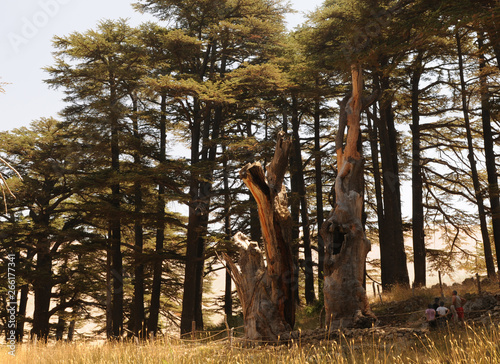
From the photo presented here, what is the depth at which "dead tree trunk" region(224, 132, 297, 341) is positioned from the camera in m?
11.9

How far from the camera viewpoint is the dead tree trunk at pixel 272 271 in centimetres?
1188

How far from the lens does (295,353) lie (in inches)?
237

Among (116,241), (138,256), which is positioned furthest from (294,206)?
(116,241)

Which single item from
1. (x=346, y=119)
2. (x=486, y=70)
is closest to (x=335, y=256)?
(x=346, y=119)

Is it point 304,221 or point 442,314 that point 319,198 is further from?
point 442,314

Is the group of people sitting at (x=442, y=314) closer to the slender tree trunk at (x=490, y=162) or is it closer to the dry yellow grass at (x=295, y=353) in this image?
the dry yellow grass at (x=295, y=353)

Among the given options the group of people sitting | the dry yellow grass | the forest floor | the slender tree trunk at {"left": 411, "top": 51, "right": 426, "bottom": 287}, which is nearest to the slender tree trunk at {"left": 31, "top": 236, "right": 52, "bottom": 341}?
the dry yellow grass

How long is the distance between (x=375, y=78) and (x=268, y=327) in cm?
1187

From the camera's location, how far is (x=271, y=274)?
1215cm

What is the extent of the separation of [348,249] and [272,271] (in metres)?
2.09

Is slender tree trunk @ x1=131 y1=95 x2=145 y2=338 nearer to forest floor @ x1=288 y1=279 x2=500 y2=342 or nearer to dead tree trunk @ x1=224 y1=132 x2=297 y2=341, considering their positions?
forest floor @ x1=288 y1=279 x2=500 y2=342

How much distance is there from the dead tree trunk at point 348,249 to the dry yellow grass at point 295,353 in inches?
91.9

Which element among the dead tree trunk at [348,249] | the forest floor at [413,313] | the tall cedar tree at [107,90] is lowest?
the forest floor at [413,313]

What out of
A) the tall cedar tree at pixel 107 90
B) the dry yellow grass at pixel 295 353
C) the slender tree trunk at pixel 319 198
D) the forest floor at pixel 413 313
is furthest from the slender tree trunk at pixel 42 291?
the slender tree trunk at pixel 319 198
